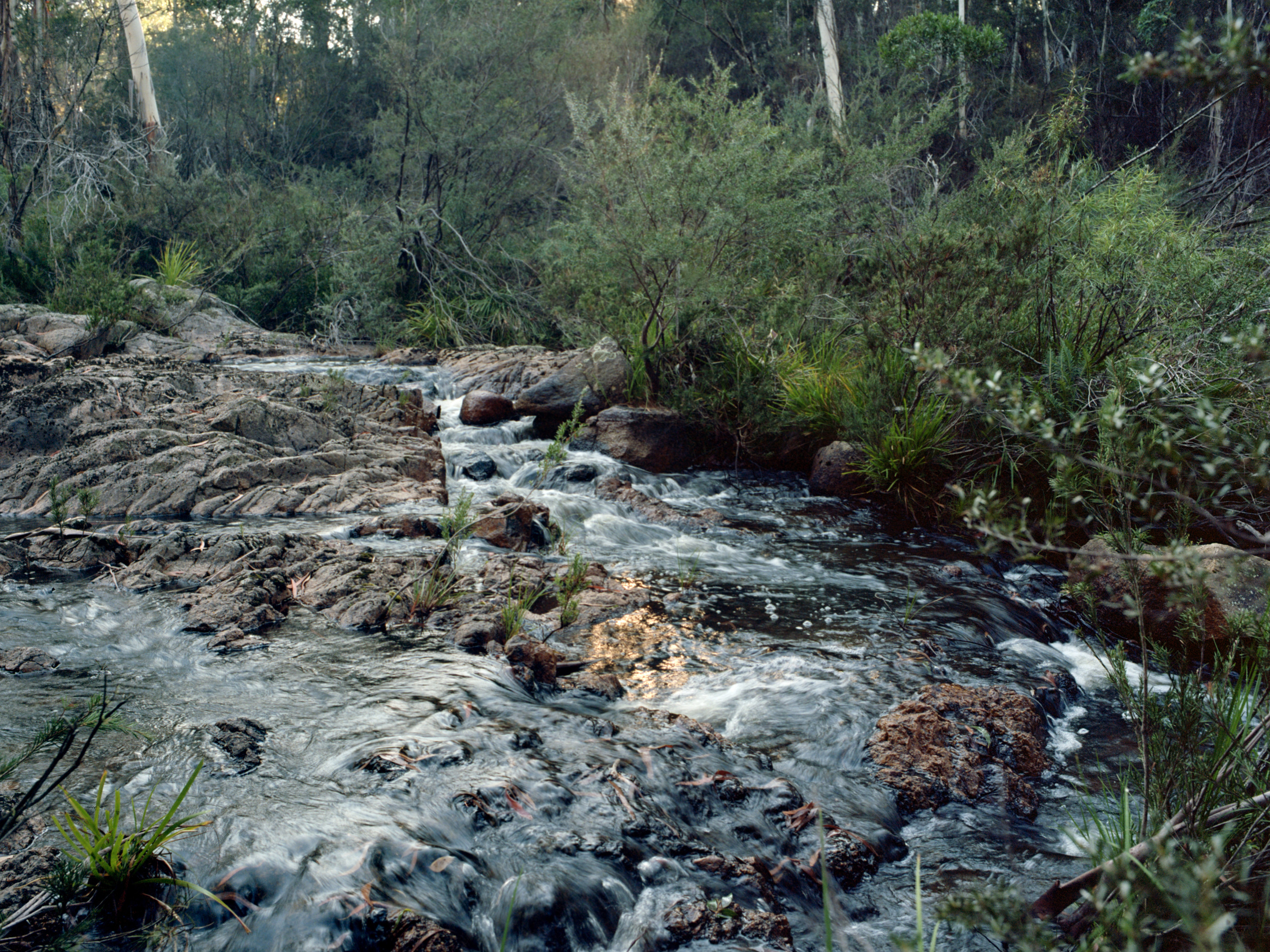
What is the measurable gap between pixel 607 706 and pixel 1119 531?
2.08 meters

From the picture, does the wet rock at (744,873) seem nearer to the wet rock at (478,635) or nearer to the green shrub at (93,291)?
the wet rock at (478,635)

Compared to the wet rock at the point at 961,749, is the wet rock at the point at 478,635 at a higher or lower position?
higher

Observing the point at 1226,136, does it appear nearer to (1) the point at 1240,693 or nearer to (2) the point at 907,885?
(1) the point at 1240,693

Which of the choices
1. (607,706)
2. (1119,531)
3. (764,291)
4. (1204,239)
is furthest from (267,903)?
(764,291)

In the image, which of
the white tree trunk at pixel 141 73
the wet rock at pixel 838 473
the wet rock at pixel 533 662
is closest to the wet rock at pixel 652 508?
the wet rock at pixel 838 473

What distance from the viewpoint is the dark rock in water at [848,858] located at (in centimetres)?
258

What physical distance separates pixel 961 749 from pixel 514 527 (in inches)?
132

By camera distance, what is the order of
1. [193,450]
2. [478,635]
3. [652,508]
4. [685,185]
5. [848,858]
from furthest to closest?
[685,185] → [652,508] → [193,450] → [478,635] → [848,858]

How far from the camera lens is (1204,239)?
602 centimetres

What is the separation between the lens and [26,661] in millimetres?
3283

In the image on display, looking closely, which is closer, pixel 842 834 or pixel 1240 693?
pixel 842 834

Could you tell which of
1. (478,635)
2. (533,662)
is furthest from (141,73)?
(533,662)

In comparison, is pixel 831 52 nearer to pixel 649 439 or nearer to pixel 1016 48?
pixel 1016 48

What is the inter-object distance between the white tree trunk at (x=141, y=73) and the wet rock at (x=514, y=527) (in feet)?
51.0
